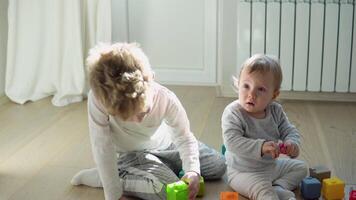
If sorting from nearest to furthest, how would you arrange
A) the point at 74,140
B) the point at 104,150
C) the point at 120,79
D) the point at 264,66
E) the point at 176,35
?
the point at 120,79 < the point at 104,150 < the point at 264,66 < the point at 74,140 < the point at 176,35

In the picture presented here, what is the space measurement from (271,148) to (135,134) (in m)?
0.42

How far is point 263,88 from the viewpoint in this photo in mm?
1691

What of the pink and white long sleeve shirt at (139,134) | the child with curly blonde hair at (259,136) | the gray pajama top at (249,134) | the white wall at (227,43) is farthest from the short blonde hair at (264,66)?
the white wall at (227,43)

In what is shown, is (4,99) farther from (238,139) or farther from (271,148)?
(271,148)

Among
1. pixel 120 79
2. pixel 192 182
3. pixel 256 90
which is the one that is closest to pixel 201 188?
pixel 192 182

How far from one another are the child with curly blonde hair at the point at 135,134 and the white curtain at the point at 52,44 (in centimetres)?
108

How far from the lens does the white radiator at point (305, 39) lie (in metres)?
2.67

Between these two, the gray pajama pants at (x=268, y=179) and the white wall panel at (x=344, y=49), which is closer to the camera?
the gray pajama pants at (x=268, y=179)

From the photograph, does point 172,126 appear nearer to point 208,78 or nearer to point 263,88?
point 263,88

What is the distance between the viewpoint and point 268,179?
5.58 feet

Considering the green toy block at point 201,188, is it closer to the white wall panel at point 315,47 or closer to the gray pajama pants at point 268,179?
the gray pajama pants at point 268,179

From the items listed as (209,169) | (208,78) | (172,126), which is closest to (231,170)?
(209,169)

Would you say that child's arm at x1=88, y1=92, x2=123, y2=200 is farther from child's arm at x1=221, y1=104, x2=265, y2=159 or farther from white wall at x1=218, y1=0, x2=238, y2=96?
white wall at x1=218, y1=0, x2=238, y2=96

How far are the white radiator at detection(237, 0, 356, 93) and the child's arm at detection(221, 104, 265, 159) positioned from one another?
108 centimetres
